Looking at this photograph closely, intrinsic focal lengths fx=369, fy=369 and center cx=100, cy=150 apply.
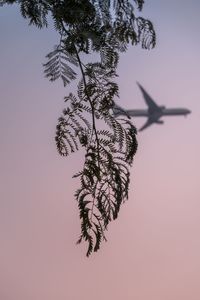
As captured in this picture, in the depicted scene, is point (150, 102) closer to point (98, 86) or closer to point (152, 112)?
point (152, 112)

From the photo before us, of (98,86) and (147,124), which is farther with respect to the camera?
(147,124)

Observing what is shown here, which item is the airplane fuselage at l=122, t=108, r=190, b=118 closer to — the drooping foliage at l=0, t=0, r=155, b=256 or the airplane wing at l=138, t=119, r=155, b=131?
the airplane wing at l=138, t=119, r=155, b=131

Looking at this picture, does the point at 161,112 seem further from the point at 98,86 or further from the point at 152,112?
the point at 98,86

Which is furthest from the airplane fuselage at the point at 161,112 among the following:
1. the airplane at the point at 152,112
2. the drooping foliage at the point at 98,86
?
the drooping foliage at the point at 98,86

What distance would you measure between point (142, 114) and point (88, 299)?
2.00 meters

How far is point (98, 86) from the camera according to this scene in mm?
928

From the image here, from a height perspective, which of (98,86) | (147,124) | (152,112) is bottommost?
(98,86)

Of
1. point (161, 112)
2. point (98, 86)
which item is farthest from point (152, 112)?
point (98, 86)

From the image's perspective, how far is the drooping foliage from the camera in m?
0.87

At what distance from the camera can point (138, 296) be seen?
3.93 m

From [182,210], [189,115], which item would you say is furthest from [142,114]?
[182,210]

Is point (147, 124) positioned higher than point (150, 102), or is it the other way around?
point (150, 102)

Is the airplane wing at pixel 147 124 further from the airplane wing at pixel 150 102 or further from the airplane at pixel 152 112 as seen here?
the airplane wing at pixel 150 102

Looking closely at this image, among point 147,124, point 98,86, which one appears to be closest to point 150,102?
point 147,124
